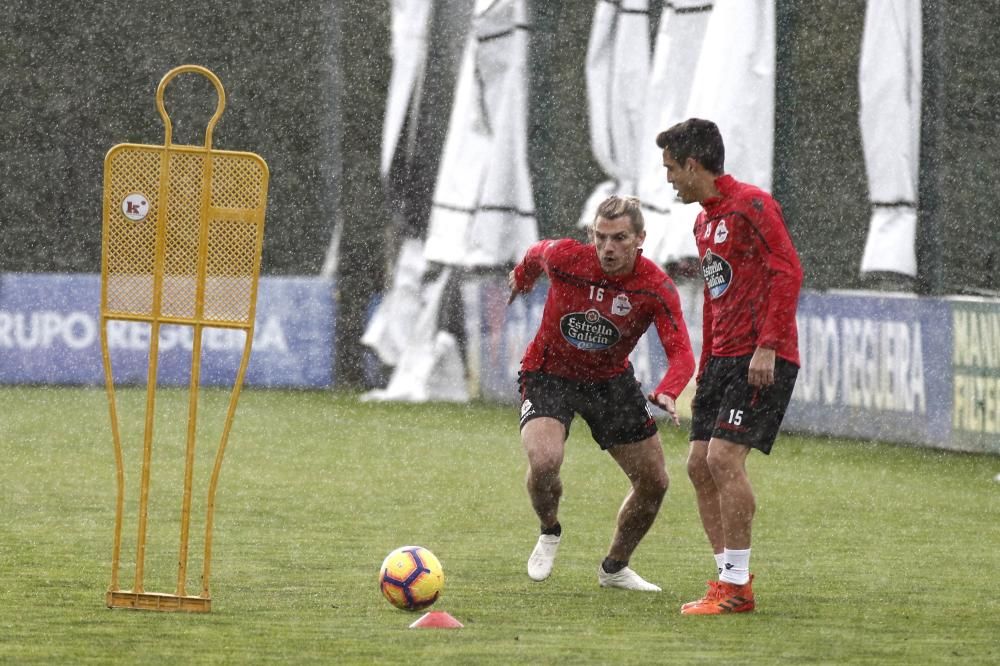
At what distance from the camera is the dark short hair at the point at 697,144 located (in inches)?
282

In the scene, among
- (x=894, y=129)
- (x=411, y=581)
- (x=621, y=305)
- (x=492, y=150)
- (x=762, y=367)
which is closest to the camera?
(x=762, y=367)

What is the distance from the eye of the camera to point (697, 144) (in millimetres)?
7152

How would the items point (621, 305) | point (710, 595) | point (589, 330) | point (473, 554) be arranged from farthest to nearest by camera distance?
point (473, 554), point (589, 330), point (621, 305), point (710, 595)

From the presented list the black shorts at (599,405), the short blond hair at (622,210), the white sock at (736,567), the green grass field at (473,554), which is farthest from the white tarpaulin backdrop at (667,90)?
the white sock at (736,567)

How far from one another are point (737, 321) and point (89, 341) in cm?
1589

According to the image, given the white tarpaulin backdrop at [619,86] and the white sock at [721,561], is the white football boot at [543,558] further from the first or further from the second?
the white tarpaulin backdrop at [619,86]

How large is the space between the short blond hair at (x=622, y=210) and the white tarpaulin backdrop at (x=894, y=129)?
31.1ft

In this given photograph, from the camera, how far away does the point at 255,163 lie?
6.70 metres

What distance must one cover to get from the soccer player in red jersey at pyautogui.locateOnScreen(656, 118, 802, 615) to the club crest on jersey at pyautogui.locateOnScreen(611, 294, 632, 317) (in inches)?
20.7

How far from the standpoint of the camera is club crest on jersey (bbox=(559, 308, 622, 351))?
25.6 ft

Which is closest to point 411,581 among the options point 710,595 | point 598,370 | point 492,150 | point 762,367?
point 710,595

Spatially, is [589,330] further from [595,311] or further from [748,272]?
[748,272]

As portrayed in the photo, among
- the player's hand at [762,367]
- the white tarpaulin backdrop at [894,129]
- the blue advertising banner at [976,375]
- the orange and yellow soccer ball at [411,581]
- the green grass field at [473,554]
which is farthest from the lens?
the white tarpaulin backdrop at [894,129]

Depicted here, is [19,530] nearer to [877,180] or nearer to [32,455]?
[32,455]
